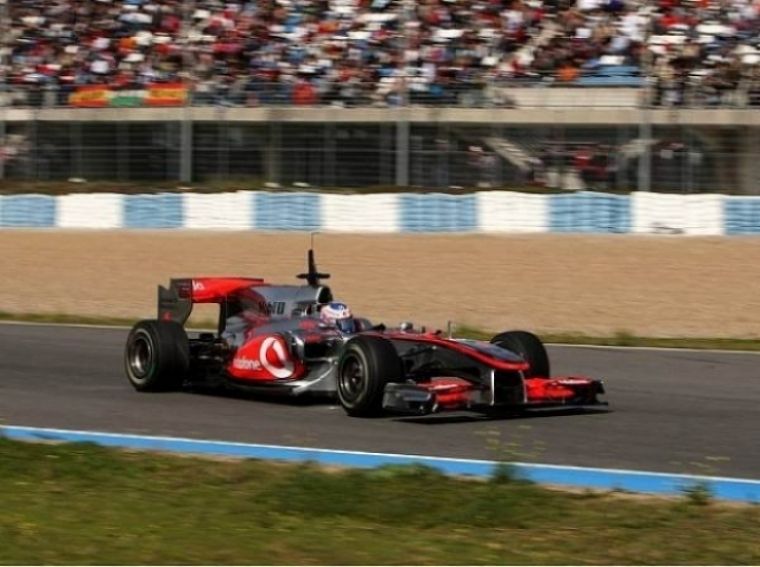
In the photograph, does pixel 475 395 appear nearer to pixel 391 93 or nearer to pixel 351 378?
pixel 351 378

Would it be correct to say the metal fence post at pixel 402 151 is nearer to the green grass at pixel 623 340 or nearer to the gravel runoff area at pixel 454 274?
the gravel runoff area at pixel 454 274

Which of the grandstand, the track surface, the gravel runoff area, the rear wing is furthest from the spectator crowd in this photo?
the rear wing

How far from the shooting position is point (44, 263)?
19484 millimetres

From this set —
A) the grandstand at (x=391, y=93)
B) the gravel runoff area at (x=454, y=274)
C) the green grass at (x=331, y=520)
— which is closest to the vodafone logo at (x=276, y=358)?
the green grass at (x=331, y=520)

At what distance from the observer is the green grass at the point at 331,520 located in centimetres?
510

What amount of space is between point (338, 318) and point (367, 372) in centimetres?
114

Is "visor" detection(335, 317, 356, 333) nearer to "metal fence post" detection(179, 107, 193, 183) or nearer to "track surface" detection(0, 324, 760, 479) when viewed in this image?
"track surface" detection(0, 324, 760, 479)

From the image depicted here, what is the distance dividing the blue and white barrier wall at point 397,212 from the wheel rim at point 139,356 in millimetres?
8236

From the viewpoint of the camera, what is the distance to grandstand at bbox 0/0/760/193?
61.2 ft

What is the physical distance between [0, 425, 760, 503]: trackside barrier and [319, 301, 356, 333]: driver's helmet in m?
1.88

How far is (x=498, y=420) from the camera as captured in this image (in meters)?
8.97

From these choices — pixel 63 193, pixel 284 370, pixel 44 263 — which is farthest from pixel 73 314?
pixel 284 370

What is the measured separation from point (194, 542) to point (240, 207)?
14.7m

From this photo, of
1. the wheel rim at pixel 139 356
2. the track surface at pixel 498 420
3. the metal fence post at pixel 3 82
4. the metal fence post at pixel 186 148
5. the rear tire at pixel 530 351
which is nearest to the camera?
the track surface at pixel 498 420
